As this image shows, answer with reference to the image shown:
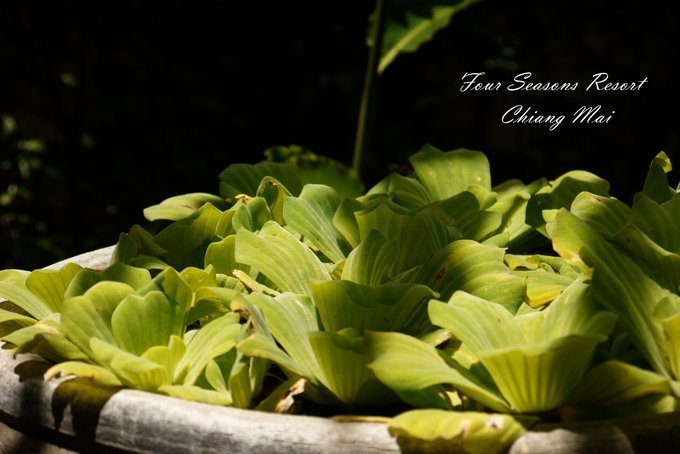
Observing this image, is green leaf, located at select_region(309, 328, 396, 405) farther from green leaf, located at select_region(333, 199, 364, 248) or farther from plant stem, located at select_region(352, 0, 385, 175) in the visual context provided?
plant stem, located at select_region(352, 0, 385, 175)

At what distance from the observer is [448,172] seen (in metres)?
0.94

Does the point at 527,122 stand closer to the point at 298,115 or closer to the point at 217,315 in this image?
the point at 298,115

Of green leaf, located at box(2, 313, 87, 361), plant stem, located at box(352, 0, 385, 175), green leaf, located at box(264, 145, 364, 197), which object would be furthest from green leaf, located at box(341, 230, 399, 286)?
plant stem, located at box(352, 0, 385, 175)

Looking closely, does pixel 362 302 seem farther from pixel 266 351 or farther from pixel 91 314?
pixel 91 314

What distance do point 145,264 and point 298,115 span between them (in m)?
2.19

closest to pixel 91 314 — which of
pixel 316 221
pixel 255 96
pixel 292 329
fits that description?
pixel 292 329

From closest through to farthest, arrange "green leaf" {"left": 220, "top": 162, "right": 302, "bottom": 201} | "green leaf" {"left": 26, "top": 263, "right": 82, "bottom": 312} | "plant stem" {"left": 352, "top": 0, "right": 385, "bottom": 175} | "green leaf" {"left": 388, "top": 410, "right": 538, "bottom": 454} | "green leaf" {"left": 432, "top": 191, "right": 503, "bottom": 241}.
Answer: "green leaf" {"left": 388, "top": 410, "right": 538, "bottom": 454} → "green leaf" {"left": 26, "top": 263, "right": 82, "bottom": 312} → "green leaf" {"left": 432, "top": 191, "right": 503, "bottom": 241} → "green leaf" {"left": 220, "top": 162, "right": 302, "bottom": 201} → "plant stem" {"left": 352, "top": 0, "right": 385, "bottom": 175}

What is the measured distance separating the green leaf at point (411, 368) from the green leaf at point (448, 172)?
1.25ft

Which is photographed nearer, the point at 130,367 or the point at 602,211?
the point at 130,367

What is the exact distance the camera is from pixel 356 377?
1.89ft

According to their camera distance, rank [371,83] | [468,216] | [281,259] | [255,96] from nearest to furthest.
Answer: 1. [281,259]
2. [468,216]
3. [371,83]
4. [255,96]

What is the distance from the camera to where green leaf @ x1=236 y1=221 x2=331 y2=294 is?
0.69 meters

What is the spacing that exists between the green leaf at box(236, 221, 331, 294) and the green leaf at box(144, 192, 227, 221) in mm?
151

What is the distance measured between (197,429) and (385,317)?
0.55ft
